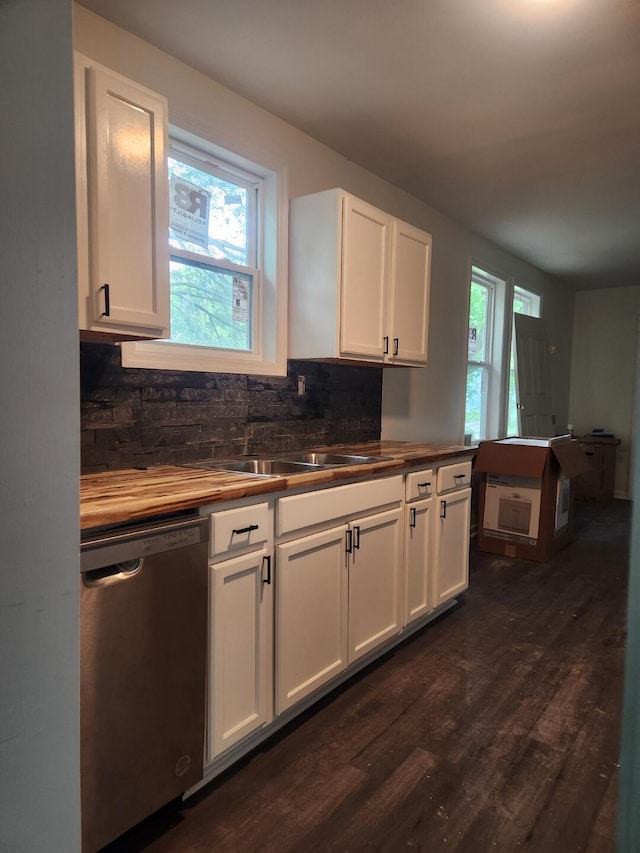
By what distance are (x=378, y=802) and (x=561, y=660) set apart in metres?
1.32

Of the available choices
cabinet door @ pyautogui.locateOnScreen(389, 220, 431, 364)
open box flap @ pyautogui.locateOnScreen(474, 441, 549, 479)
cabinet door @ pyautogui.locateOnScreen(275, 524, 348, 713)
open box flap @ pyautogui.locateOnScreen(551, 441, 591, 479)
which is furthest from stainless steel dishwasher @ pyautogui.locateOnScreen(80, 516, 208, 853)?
open box flap @ pyautogui.locateOnScreen(551, 441, 591, 479)

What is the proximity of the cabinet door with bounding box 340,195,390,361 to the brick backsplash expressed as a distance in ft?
1.13

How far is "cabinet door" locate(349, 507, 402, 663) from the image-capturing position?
2264 mm

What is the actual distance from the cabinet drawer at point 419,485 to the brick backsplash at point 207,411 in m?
0.62

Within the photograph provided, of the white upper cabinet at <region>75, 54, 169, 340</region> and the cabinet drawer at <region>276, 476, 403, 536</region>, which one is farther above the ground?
the white upper cabinet at <region>75, 54, 169, 340</region>

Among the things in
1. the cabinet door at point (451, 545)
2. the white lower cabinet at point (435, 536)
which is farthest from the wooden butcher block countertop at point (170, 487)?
the cabinet door at point (451, 545)

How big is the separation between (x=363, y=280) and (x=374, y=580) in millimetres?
1420

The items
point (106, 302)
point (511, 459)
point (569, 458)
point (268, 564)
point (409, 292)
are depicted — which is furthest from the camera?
point (569, 458)

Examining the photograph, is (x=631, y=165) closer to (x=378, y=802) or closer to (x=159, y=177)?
(x=159, y=177)

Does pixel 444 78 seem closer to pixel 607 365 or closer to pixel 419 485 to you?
pixel 419 485

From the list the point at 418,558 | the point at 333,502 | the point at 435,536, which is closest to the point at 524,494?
the point at 435,536

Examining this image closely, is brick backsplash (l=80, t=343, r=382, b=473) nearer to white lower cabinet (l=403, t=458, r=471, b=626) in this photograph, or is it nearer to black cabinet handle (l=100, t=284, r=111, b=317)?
black cabinet handle (l=100, t=284, r=111, b=317)

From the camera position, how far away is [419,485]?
8.77 ft

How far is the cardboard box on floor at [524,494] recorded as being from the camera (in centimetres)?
401
